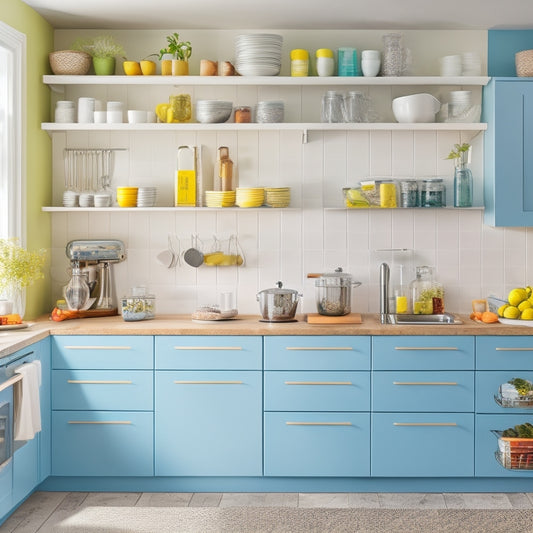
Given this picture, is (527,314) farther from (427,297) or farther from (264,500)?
(264,500)

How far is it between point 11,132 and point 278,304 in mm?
1673

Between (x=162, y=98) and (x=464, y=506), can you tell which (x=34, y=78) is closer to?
(x=162, y=98)

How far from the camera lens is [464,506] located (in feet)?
13.0

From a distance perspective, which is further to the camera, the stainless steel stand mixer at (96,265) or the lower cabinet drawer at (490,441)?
the stainless steel stand mixer at (96,265)

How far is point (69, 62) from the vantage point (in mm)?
4477

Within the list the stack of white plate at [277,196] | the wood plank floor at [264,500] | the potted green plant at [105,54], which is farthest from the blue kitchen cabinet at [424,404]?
the potted green plant at [105,54]

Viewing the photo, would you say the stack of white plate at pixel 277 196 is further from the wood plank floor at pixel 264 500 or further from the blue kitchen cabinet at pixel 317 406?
the wood plank floor at pixel 264 500

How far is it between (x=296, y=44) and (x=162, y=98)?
847 mm

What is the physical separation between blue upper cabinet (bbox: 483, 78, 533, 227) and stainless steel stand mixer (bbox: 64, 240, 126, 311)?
2.18 metres

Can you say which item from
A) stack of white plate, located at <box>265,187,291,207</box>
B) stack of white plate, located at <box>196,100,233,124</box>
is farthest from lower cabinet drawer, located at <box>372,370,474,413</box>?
stack of white plate, located at <box>196,100,233,124</box>

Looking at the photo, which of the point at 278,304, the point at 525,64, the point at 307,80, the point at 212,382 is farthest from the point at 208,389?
the point at 525,64

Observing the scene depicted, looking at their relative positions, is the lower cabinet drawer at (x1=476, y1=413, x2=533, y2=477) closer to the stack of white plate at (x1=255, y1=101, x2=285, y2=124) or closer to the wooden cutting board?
the wooden cutting board

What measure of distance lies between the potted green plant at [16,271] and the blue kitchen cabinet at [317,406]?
1.26 m

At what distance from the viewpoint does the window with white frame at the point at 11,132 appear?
162 inches
